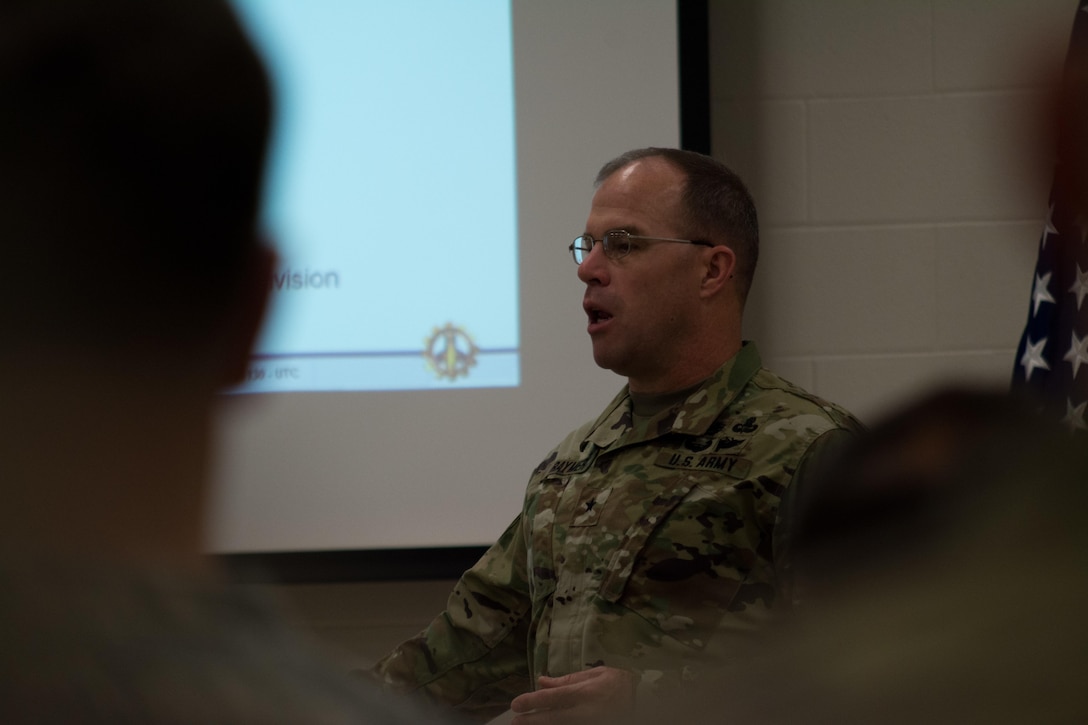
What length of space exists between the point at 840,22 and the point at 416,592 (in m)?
1.58

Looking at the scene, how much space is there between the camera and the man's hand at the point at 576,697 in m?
1.58

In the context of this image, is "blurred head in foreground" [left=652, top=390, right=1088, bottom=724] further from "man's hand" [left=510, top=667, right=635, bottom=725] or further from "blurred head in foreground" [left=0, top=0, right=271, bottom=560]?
"man's hand" [left=510, top=667, right=635, bottom=725]

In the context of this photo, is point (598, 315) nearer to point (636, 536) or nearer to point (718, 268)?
point (718, 268)

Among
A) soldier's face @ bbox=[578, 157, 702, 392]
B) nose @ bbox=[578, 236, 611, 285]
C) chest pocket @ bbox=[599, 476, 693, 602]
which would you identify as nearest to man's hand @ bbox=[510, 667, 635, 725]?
chest pocket @ bbox=[599, 476, 693, 602]

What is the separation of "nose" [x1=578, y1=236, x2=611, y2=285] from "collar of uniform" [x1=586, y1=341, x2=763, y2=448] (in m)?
0.23

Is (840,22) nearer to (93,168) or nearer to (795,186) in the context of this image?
(795,186)

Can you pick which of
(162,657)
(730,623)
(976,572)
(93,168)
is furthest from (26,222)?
(730,623)

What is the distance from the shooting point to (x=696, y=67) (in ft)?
8.67

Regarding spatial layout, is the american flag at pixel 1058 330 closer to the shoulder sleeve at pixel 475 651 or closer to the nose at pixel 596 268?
the nose at pixel 596 268

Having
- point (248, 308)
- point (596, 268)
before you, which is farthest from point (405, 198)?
point (248, 308)

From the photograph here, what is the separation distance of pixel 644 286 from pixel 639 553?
502mm

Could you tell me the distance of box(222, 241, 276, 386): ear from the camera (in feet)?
1.41

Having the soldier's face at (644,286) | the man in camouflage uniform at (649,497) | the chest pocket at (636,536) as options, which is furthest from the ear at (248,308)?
the soldier's face at (644,286)

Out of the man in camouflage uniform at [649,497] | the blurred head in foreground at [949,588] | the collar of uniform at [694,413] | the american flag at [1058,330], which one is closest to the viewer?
the blurred head in foreground at [949,588]
